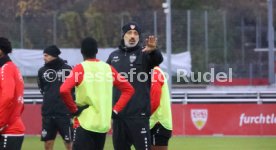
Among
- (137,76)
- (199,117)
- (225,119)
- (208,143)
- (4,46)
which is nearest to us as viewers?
(4,46)

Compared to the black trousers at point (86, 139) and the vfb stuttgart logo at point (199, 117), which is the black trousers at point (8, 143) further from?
the vfb stuttgart logo at point (199, 117)

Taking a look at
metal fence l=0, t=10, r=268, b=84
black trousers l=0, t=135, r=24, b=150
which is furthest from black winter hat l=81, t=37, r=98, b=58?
metal fence l=0, t=10, r=268, b=84

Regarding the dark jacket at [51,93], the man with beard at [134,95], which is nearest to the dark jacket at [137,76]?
the man with beard at [134,95]

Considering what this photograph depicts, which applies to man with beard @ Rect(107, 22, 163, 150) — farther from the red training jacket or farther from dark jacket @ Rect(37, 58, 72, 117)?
dark jacket @ Rect(37, 58, 72, 117)

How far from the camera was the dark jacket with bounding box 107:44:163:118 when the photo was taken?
11883 mm

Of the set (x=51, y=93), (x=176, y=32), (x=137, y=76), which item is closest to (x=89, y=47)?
(x=137, y=76)

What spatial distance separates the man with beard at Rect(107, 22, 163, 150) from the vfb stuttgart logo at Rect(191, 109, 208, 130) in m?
12.8

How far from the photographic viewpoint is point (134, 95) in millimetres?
11891

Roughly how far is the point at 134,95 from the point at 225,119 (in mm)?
12989

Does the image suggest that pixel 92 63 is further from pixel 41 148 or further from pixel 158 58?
pixel 41 148

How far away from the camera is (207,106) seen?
81.5 ft

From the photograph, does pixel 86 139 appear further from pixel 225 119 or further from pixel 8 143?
pixel 225 119

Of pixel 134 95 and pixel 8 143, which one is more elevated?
pixel 134 95

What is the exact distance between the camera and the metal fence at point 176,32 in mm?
33938
